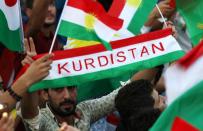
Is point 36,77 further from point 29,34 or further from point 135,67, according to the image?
point 29,34

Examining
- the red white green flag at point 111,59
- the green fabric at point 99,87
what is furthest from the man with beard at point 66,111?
the red white green flag at point 111,59

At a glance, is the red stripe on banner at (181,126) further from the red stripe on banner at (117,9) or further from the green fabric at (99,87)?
the green fabric at (99,87)

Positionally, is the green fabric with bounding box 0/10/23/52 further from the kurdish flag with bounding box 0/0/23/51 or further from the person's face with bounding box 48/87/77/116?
the person's face with bounding box 48/87/77/116

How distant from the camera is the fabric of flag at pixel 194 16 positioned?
5410mm

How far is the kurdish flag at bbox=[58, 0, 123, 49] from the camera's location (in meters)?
5.33

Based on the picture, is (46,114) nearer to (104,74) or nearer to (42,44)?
(104,74)

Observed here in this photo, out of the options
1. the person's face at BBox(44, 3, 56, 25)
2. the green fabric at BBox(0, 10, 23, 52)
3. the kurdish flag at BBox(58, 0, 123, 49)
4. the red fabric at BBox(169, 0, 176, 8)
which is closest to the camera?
the kurdish flag at BBox(58, 0, 123, 49)

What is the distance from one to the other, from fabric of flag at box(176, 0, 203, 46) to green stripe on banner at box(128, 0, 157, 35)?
13.3 inches

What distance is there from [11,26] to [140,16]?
3.25 feet

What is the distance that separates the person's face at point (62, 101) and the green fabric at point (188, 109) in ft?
7.08

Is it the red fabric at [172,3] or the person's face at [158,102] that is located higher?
the red fabric at [172,3]

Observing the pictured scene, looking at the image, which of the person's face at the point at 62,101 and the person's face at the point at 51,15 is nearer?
the person's face at the point at 62,101

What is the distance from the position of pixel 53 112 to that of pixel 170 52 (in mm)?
1004

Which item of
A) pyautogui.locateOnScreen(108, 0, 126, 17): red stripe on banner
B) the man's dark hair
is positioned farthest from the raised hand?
pyautogui.locateOnScreen(108, 0, 126, 17): red stripe on banner
